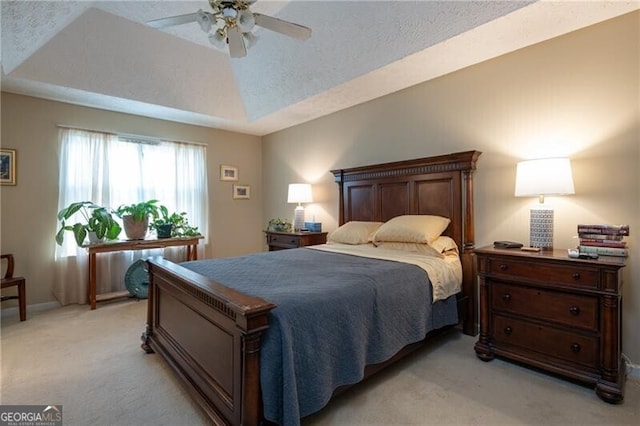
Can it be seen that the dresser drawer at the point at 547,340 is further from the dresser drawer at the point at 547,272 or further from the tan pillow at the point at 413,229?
the tan pillow at the point at 413,229

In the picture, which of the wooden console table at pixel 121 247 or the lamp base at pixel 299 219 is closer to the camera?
the wooden console table at pixel 121 247

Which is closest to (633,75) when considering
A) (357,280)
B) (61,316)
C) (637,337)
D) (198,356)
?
(637,337)

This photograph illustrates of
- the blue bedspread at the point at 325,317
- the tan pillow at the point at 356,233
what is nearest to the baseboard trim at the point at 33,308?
the blue bedspread at the point at 325,317

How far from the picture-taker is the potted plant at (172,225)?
431 cm

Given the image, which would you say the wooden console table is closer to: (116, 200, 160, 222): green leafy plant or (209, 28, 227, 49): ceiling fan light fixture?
(116, 200, 160, 222): green leafy plant

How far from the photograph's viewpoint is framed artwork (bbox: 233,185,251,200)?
547 centimetres

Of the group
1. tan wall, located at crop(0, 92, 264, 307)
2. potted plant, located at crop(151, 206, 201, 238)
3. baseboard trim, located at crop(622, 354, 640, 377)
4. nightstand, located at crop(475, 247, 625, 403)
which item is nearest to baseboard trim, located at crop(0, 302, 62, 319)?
tan wall, located at crop(0, 92, 264, 307)

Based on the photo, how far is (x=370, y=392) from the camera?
1991 mm

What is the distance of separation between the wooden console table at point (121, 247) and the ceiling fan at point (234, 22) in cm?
275

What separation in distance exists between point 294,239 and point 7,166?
336 cm

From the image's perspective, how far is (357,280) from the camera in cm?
200

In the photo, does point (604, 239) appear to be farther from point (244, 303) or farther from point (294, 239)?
point (294, 239)

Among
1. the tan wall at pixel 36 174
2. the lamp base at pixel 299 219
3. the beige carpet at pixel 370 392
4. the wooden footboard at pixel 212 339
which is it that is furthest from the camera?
the lamp base at pixel 299 219

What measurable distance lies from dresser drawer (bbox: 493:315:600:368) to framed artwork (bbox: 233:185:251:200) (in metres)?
4.30
